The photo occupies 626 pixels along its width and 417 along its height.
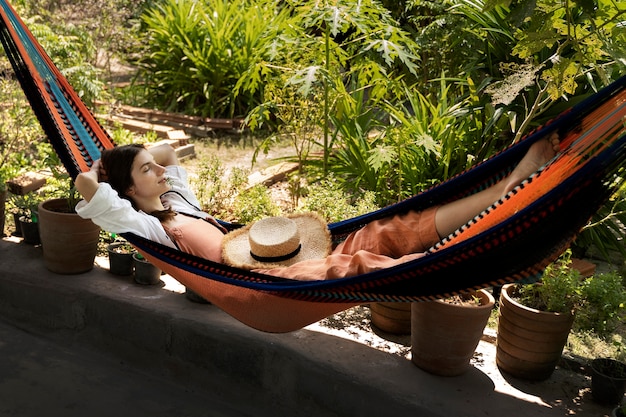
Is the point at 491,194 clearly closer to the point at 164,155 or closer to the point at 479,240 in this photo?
the point at 479,240

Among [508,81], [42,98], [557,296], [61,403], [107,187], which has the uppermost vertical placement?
[508,81]

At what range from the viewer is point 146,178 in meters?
2.49

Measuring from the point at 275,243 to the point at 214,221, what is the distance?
14.5 inches

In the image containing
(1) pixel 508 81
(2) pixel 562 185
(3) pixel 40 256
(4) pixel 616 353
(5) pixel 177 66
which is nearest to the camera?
(2) pixel 562 185

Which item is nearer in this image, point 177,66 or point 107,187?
point 107,187

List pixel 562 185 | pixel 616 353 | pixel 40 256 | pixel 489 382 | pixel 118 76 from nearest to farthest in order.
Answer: pixel 562 185 → pixel 489 382 → pixel 616 353 → pixel 40 256 → pixel 118 76

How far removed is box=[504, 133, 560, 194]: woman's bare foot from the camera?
2.09 meters

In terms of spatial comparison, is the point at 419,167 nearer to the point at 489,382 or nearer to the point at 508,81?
the point at 508,81

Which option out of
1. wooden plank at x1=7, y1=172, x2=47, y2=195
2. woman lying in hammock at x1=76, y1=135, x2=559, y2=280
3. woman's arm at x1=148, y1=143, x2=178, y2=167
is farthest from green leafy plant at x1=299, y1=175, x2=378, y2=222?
wooden plank at x1=7, y1=172, x2=47, y2=195

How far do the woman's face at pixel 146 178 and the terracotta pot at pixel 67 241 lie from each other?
504mm

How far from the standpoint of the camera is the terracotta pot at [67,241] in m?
2.90

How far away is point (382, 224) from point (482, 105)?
4.48 feet

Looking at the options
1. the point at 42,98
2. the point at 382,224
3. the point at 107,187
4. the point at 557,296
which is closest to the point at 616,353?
the point at 557,296

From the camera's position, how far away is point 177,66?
5.66 m
